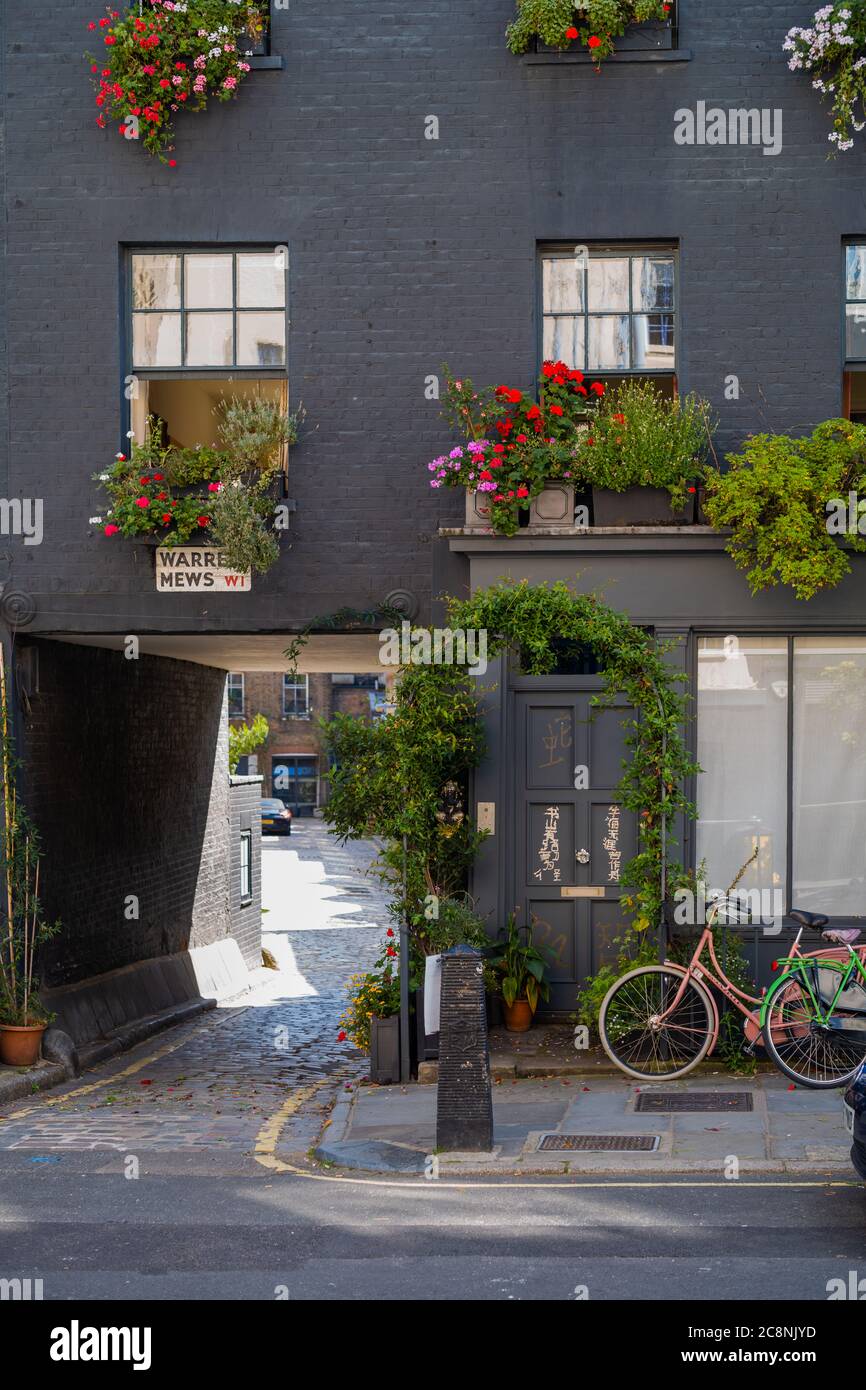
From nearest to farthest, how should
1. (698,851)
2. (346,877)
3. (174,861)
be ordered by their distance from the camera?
(698,851)
(174,861)
(346,877)

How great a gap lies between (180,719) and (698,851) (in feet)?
27.6

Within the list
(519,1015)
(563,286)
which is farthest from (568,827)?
(563,286)

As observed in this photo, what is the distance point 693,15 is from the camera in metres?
12.7

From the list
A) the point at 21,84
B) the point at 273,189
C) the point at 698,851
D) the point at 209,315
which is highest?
the point at 21,84

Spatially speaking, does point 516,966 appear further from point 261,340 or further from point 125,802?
point 125,802

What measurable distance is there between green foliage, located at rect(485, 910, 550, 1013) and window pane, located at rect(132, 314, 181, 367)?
18.0ft

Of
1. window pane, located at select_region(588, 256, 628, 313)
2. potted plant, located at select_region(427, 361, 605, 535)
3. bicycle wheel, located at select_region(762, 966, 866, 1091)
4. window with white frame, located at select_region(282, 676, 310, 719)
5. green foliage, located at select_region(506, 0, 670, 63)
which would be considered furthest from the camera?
window with white frame, located at select_region(282, 676, 310, 719)

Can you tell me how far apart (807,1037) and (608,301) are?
615 cm

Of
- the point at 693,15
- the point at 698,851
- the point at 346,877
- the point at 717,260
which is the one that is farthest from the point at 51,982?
the point at 346,877

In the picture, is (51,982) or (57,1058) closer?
(57,1058)

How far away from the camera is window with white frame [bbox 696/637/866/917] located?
12.3 meters

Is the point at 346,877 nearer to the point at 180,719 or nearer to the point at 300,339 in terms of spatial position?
the point at 180,719

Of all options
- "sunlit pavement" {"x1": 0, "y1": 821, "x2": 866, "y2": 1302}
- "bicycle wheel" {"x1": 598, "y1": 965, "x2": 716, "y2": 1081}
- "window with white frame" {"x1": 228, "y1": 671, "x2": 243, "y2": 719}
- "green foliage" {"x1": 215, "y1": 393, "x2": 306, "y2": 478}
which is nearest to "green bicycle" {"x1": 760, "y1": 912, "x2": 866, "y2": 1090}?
"bicycle wheel" {"x1": 598, "y1": 965, "x2": 716, "y2": 1081}
